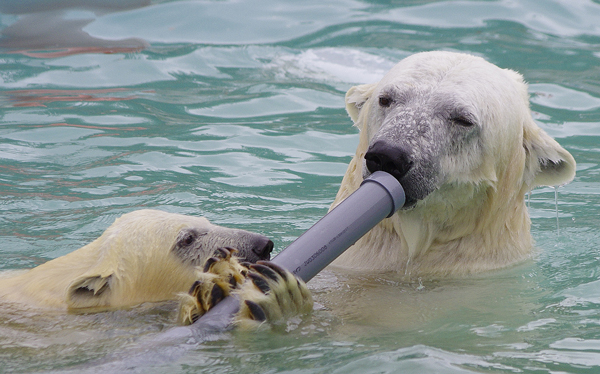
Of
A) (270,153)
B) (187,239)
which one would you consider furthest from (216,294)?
(270,153)

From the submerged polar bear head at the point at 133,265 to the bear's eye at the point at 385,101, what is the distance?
1.06 m

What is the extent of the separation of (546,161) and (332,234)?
1791 mm

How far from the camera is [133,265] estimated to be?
4.52m

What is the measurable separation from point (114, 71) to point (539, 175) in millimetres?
6945

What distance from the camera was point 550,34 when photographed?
1182cm

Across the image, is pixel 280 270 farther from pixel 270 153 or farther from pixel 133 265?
pixel 270 153

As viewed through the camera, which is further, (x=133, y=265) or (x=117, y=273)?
(x=133, y=265)

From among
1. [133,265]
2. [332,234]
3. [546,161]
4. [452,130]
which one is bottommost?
[133,265]

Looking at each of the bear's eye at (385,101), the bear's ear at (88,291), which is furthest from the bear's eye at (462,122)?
the bear's ear at (88,291)

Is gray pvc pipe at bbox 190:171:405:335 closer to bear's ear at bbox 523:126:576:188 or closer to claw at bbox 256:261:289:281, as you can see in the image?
claw at bbox 256:261:289:281

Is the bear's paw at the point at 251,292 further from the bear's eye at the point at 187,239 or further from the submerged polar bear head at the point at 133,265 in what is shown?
the bear's eye at the point at 187,239

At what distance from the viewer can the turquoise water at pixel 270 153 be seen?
3.72 m

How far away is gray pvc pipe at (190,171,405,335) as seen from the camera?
3578mm

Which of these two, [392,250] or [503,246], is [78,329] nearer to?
[392,250]
